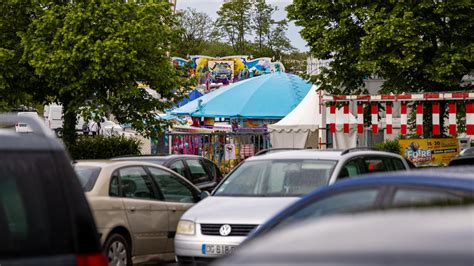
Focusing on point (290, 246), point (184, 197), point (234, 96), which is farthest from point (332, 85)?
point (290, 246)

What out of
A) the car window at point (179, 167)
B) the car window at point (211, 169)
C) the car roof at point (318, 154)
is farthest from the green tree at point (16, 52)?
the car roof at point (318, 154)

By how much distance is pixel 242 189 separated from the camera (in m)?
10.8

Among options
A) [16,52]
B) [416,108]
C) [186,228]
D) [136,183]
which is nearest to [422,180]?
[186,228]

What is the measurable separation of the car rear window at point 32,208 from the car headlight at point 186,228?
5.75 meters

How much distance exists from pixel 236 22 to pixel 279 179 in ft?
277

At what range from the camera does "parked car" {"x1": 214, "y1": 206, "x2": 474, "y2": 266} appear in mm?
2109

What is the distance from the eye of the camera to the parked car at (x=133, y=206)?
1021 centimetres

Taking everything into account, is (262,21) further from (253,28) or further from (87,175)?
(87,175)

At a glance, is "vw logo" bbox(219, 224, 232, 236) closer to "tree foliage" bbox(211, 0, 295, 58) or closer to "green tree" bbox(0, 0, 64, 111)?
"green tree" bbox(0, 0, 64, 111)

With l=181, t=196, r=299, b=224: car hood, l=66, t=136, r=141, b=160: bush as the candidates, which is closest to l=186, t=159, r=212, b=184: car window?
l=181, t=196, r=299, b=224: car hood

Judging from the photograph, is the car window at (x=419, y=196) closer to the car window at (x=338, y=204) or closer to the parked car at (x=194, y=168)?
the car window at (x=338, y=204)

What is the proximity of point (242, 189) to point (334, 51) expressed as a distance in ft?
67.2

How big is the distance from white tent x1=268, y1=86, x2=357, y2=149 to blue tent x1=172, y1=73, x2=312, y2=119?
659 cm

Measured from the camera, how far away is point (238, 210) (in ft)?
32.6
